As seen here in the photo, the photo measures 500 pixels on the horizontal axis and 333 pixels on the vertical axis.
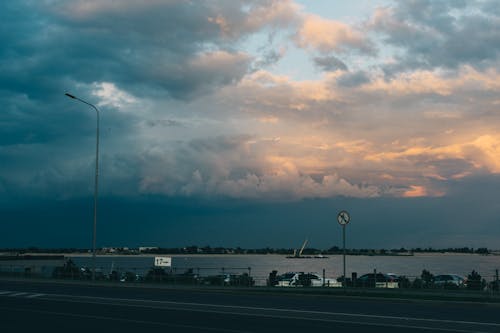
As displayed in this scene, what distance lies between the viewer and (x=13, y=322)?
59.1 ft

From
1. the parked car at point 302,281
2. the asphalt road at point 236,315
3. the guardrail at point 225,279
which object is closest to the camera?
the asphalt road at point 236,315

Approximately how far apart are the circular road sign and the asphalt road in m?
4.35

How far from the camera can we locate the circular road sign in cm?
3173

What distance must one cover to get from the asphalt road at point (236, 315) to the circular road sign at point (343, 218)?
4.35 metres

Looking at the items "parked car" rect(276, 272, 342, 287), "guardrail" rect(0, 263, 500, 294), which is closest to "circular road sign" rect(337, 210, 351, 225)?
"guardrail" rect(0, 263, 500, 294)

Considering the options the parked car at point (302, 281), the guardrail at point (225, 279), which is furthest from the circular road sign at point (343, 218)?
the parked car at point (302, 281)

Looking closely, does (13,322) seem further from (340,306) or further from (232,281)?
(232,281)

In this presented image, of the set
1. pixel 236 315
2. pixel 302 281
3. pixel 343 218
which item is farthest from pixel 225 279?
pixel 236 315

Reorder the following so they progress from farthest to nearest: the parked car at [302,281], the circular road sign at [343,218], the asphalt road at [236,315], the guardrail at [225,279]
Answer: the parked car at [302,281] → the guardrail at [225,279] → the circular road sign at [343,218] → the asphalt road at [236,315]

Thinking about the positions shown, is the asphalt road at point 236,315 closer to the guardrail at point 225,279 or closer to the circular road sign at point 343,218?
the circular road sign at point 343,218

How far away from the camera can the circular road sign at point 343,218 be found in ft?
104

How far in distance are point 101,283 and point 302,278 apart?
17.3 meters

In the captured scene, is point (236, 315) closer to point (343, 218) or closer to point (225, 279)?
point (343, 218)

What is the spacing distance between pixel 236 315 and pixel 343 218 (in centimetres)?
1258
